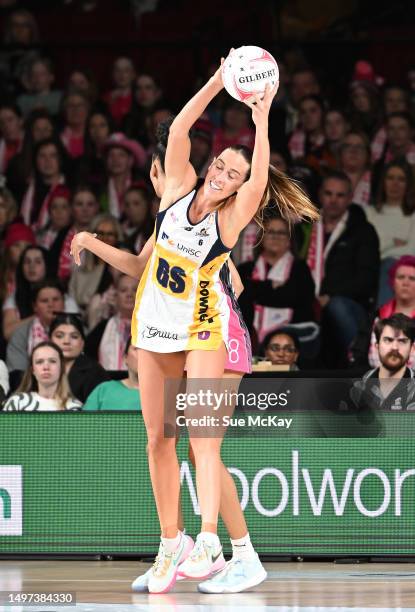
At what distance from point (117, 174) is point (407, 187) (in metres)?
2.84

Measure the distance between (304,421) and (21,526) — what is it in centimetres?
186

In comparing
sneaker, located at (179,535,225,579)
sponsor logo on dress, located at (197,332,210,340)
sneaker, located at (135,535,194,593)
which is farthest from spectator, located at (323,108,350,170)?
sneaker, located at (179,535,225,579)

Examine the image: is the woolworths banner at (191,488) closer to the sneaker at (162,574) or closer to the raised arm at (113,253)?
the sneaker at (162,574)

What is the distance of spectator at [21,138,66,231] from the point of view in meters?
13.9

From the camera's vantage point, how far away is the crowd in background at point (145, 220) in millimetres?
10898

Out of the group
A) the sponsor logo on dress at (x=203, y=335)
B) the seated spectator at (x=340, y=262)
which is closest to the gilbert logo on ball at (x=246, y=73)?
the sponsor logo on dress at (x=203, y=335)

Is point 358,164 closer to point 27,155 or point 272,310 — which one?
point 272,310

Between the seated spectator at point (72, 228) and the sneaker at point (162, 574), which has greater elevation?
the seated spectator at point (72, 228)

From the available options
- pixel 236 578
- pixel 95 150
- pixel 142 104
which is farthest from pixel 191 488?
pixel 142 104

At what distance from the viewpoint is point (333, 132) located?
13844 mm

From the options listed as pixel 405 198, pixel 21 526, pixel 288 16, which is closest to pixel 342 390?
pixel 21 526

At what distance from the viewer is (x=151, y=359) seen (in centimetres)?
715

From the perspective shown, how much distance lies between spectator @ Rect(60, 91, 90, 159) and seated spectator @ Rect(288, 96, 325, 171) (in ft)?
6.93

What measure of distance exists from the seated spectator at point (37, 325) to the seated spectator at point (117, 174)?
1822 millimetres
